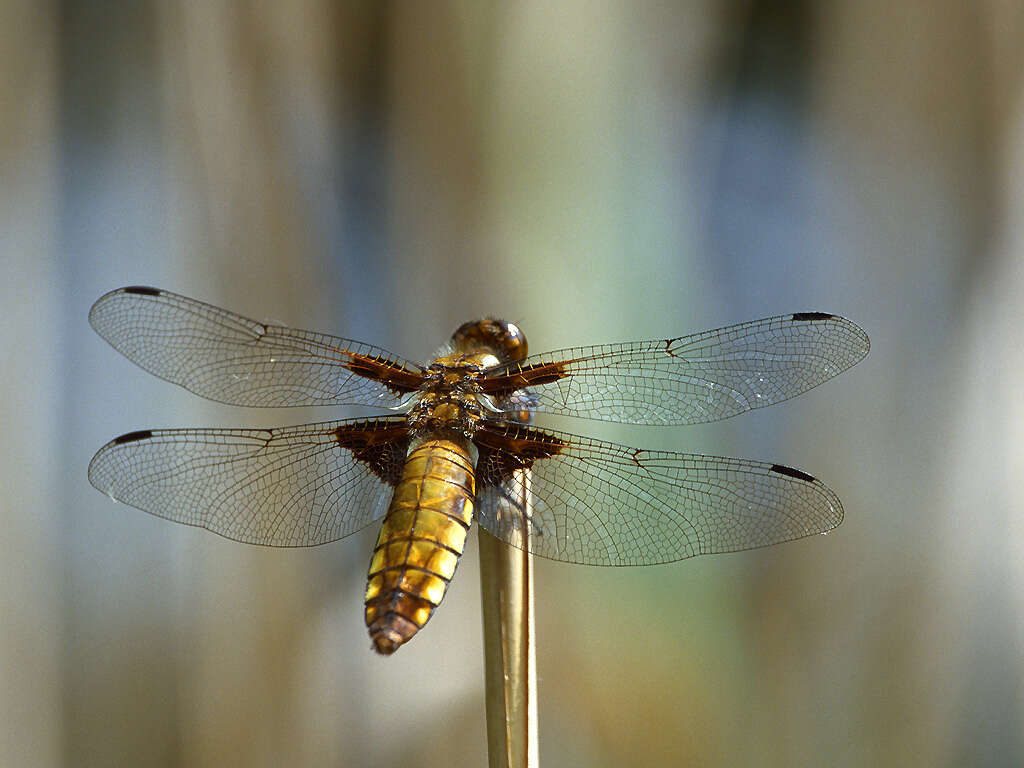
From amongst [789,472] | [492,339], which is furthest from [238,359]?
[789,472]

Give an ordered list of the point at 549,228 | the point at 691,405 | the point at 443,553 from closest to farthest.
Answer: the point at 443,553 → the point at 691,405 → the point at 549,228

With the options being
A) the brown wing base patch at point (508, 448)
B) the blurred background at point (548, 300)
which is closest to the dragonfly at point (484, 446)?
the brown wing base patch at point (508, 448)

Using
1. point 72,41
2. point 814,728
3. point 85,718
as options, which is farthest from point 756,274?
point 85,718

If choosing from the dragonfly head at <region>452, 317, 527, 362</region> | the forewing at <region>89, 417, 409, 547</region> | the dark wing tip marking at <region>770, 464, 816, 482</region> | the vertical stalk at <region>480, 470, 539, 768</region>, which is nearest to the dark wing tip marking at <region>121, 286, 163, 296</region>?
the forewing at <region>89, 417, 409, 547</region>

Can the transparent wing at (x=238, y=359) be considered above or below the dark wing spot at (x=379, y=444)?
above

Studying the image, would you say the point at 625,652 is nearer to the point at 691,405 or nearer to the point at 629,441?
the point at 629,441

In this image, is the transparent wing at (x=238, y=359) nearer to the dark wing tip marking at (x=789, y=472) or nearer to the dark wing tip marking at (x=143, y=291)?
the dark wing tip marking at (x=143, y=291)

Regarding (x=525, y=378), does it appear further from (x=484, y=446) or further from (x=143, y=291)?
(x=143, y=291)
